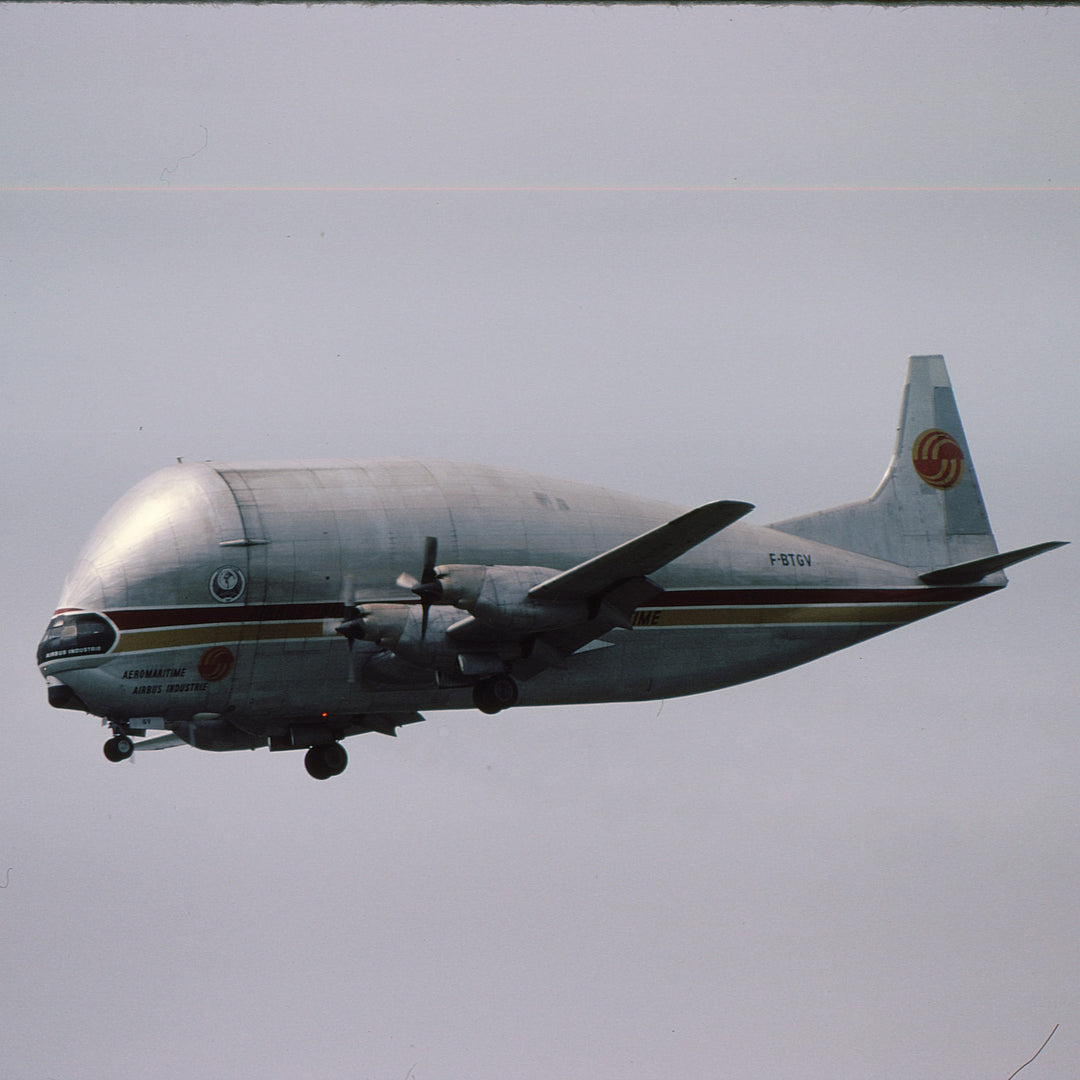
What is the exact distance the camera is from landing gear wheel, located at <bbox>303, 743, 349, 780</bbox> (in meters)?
37.8

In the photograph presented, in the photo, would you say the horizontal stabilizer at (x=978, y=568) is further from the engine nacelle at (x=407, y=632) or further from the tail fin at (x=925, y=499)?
the engine nacelle at (x=407, y=632)

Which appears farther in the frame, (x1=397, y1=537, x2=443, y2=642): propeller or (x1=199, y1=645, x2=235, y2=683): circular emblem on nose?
(x1=199, y1=645, x2=235, y2=683): circular emblem on nose

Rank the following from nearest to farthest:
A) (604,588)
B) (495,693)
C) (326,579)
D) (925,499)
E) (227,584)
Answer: (227,584)
(604,588)
(326,579)
(495,693)
(925,499)

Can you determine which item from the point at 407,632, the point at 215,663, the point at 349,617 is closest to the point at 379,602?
the point at 349,617

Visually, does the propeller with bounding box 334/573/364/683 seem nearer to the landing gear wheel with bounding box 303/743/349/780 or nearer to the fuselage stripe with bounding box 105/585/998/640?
the fuselage stripe with bounding box 105/585/998/640

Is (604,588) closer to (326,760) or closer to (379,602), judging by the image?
(379,602)

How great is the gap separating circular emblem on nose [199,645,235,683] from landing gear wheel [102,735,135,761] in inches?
81.8

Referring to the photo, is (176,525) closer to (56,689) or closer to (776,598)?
(56,689)

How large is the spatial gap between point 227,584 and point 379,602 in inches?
118

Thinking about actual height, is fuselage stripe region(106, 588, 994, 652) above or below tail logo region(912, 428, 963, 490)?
below

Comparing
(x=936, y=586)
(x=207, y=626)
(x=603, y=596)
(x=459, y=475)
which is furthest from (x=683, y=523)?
(x=936, y=586)

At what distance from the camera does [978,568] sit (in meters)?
40.5

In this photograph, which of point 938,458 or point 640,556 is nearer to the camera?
point 640,556

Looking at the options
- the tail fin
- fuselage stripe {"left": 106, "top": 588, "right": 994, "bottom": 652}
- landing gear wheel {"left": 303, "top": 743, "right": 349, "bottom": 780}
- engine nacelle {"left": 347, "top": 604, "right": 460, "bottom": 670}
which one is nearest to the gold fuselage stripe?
fuselage stripe {"left": 106, "top": 588, "right": 994, "bottom": 652}
